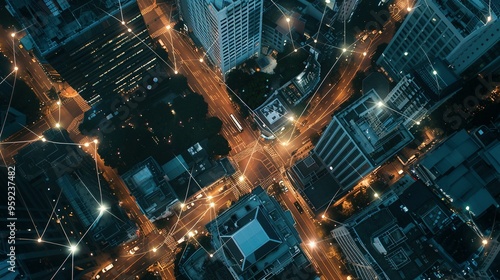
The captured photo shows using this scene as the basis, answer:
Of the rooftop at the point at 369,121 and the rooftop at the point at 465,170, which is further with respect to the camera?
the rooftop at the point at 465,170

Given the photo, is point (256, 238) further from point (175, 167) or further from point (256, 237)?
point (175, 167)

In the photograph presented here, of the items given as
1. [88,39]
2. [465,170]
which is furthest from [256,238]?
[88,39]

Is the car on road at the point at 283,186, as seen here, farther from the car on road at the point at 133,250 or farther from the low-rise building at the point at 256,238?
the car on road at the point at 133,250

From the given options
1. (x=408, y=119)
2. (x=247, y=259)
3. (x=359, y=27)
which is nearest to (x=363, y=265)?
(x=247, y=259)

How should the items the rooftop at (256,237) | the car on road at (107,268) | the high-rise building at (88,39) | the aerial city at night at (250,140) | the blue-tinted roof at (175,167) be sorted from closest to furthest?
the rooftop at (256,237) → the aerial city at night at (250,140) → the high-rise building at (88,39) → the blue-tinted roof at (175,167) → the car on road at (107,268)

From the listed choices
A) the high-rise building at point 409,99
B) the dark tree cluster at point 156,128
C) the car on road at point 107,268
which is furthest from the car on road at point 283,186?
the car on road at point 107,268

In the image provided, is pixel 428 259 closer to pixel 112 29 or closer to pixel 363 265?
pixel 363 265

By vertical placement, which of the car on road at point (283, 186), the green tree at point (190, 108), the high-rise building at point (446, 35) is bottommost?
the car on road at point (283, 186)
